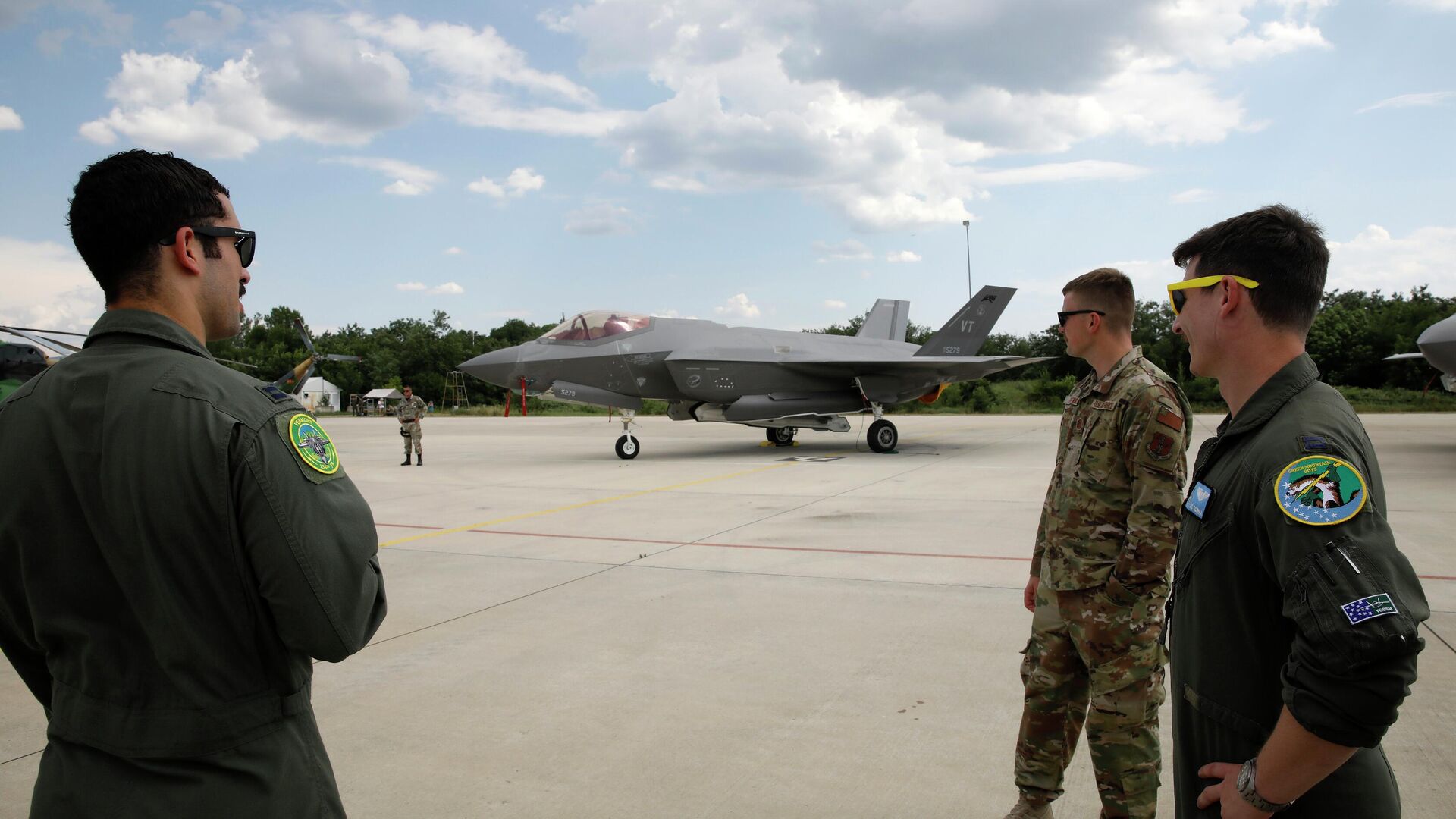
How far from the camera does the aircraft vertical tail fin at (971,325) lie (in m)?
19.0

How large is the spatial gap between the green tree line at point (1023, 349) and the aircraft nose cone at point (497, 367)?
6.61 meters

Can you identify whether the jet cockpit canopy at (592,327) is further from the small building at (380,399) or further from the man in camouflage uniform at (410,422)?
the small building at (380,399)

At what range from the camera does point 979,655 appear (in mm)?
4559

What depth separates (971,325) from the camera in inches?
751

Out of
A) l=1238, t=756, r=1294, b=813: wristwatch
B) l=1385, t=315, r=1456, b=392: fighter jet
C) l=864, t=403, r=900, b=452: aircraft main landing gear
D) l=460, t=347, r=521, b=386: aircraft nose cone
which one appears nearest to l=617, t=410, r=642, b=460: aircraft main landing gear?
l=460, t=347, r=521, b=386: aircraft nose cone

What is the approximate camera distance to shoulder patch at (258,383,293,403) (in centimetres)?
159

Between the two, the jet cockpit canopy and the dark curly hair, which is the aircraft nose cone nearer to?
the jet cockpit canopy

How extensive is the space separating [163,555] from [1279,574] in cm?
192

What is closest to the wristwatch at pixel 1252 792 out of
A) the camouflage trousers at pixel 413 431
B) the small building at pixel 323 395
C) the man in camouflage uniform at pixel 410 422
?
the man in camouflage uniform at pixel 410 422

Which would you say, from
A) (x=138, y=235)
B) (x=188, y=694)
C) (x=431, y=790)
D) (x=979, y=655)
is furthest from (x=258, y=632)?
(x=979, y=655)

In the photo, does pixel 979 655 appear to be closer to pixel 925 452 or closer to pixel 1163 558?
pixel 1163 558

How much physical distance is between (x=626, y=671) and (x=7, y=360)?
6630mm

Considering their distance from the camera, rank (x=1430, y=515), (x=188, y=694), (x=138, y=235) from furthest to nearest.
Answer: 1. (x=1430, y=515)
2. (x=138, y=235)
3. (x=188, y=694)

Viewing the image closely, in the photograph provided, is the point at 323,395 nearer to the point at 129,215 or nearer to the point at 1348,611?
the point at 129,215
